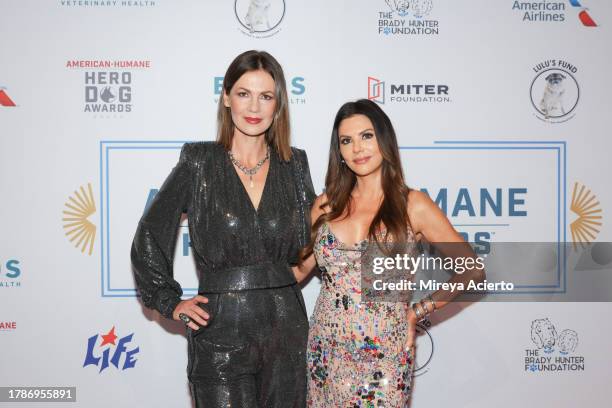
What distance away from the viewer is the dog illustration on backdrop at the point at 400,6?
3.35m

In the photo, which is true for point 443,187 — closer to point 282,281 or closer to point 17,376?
point 282,281

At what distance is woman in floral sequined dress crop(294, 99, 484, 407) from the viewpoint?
2.38 meters

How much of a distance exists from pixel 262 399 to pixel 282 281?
0.48 m

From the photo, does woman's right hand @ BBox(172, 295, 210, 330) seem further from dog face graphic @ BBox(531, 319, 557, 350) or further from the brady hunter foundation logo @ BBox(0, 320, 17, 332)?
dog face graphic @ BBox(531, 319, 557, 350)

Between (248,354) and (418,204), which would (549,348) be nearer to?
(418,204)

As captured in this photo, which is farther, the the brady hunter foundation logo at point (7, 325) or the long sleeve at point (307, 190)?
the the brady hunter foundation logo at point (7, 325)

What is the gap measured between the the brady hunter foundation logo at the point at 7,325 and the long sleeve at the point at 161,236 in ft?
4.20

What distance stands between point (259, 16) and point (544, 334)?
2.47 metres

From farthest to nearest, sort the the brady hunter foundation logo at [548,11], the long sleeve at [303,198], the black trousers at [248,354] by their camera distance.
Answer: the the brady hunter foundation logo at [548,11] < the long sleeve at [303,198] < the black trousers at [248,354]

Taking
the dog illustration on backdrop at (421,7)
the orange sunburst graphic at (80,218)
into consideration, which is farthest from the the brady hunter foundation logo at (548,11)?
the orange sunburst graphic at (80,218)

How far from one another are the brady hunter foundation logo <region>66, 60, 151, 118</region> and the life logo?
394 millimetres

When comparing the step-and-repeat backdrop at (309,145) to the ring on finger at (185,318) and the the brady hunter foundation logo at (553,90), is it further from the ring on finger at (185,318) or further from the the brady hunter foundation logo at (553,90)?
the ring on finger at (185,318)

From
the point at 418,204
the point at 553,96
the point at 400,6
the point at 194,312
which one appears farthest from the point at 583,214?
the point at 194,312

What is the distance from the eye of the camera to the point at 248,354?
2.35 meters
